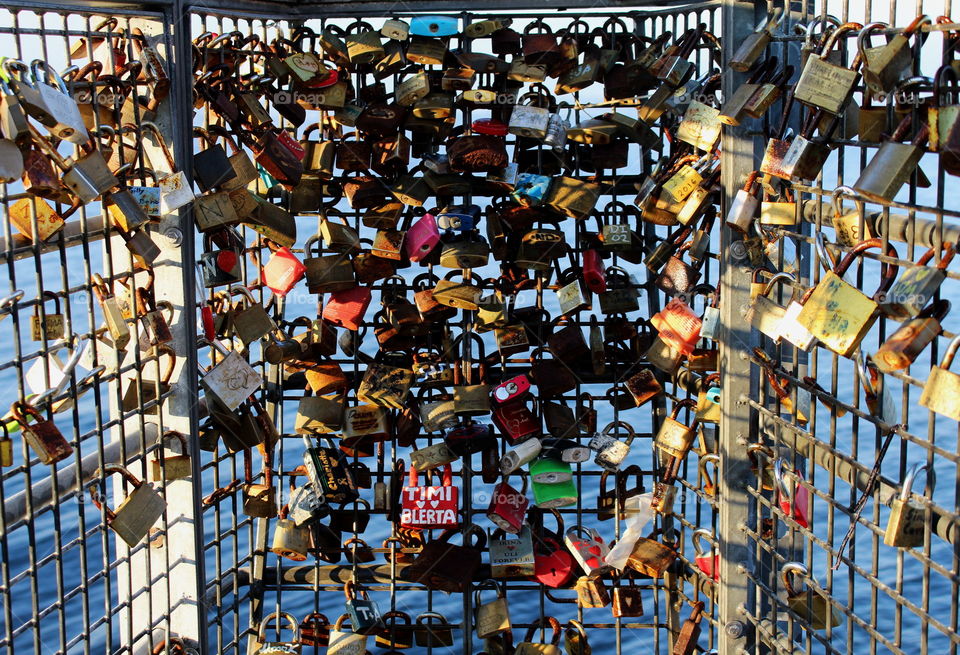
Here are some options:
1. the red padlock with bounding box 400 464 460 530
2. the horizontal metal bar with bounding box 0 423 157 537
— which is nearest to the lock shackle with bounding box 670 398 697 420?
the red padlock with bounding box 400 464 460 530

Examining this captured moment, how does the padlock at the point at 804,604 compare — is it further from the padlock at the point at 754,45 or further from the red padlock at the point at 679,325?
the padlock at the point at 754,45

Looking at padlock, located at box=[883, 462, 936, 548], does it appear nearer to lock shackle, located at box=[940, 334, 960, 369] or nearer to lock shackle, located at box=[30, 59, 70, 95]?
lock shackle, located at box=[940, 334, 960, 369]

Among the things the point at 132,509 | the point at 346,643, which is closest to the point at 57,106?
the point at 132,509

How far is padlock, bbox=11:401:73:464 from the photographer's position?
2.27m

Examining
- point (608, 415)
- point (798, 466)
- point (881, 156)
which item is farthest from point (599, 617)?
point (881, 156)

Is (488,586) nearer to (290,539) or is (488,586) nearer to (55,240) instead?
(290,539)

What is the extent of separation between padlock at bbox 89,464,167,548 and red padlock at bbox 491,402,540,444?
42.4 inches

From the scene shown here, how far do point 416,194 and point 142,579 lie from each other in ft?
4.60

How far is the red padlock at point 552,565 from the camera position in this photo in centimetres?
332

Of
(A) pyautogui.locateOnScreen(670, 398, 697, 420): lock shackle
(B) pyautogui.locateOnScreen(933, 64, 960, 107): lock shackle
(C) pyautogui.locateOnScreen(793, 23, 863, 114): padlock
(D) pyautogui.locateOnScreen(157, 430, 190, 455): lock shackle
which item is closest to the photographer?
(B) pyautogui.locateOnScreen(933, 64, 960, 107): lock shackle

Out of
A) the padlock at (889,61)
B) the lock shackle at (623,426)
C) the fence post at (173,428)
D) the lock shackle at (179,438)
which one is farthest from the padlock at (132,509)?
the padlock at (889,61)

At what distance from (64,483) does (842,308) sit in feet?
6.00

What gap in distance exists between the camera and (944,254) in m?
1.96

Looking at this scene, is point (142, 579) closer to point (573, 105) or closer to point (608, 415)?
point (573, 105)
